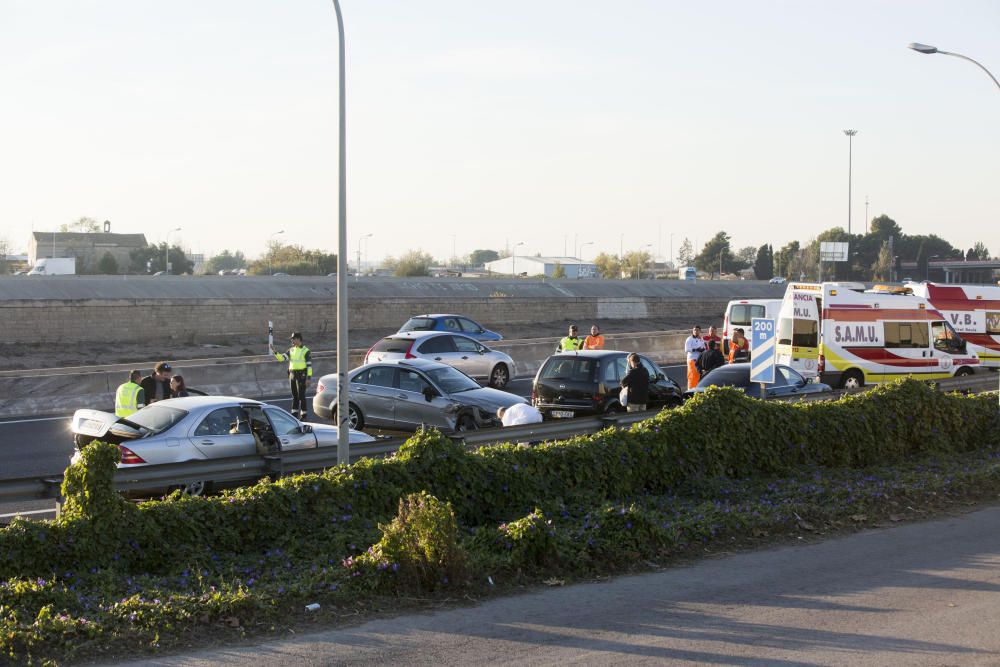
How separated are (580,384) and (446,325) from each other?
1317 cm

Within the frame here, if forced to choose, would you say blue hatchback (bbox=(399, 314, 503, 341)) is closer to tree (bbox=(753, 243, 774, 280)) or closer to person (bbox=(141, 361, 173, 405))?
person (bbox=(141, 361, 173, 405))

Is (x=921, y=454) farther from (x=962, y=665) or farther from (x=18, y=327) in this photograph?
(x=18, y=327)

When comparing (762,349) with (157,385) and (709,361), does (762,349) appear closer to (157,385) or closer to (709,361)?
(709,361)

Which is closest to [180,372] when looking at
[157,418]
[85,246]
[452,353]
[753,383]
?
[452,353]

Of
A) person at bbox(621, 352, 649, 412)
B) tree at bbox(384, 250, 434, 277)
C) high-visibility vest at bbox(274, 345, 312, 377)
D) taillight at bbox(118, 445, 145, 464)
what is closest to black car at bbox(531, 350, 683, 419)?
person at bbox(621, 352, 649, 412)

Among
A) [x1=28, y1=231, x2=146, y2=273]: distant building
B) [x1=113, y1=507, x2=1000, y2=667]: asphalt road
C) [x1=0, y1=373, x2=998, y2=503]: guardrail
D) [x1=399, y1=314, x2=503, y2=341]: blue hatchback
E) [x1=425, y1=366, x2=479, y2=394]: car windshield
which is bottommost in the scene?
[x1=113, y1=507, x2=1000, y2=667]: asphalt road

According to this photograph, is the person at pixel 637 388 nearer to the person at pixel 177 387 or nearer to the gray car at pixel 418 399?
the gray car at pixel 418 399

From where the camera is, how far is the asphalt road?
7195 mm

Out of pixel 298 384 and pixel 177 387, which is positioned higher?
pixel 177 387

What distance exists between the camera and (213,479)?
10.9 meters

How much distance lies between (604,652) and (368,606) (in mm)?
1991

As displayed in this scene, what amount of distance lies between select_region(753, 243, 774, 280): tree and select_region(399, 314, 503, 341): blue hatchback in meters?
103

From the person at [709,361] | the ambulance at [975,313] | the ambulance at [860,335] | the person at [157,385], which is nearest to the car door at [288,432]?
the person at [157,385]

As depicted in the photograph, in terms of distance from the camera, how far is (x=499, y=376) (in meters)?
28.0
